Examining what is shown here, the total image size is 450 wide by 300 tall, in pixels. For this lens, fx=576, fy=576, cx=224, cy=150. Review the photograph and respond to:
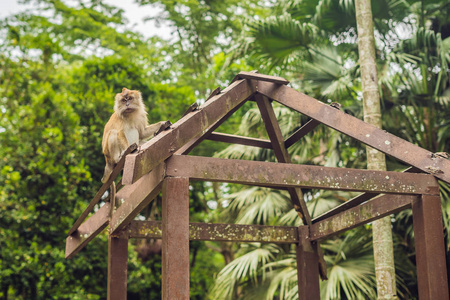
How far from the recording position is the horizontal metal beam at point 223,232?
486 centimetres

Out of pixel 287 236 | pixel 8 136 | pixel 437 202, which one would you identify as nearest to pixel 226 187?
pixel 8 136

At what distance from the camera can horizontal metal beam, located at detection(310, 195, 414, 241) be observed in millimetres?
4132

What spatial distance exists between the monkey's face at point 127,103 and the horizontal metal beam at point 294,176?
1.75 m

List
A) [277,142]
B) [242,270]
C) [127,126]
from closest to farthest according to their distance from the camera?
[277,142] → [127,126] → [242,270]

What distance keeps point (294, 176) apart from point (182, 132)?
2.51ft

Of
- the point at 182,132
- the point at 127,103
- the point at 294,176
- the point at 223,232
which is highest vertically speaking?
the point at 127,103

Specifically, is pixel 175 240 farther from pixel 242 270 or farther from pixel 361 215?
pixel 242 270

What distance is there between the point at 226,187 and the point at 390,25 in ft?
28.7

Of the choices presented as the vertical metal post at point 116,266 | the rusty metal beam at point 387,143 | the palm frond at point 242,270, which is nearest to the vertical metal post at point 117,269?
the vertical metal post at point 116,266

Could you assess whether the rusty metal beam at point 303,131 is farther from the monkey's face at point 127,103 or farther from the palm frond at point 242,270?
the palm frond at point 242,270

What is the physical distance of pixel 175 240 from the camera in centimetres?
320

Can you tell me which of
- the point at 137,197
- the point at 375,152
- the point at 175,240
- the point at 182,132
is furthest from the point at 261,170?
the point at 375,152

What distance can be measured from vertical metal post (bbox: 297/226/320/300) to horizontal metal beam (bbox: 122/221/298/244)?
0.27ft

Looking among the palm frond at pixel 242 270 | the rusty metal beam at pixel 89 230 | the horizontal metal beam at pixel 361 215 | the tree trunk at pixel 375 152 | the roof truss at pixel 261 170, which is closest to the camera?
the roof truss at pixel 261 170
